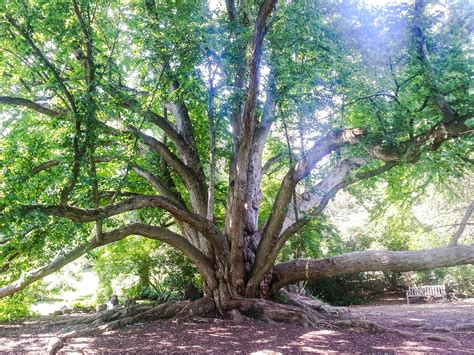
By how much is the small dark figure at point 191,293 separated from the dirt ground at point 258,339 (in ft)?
10.1

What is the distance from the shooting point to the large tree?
483cm

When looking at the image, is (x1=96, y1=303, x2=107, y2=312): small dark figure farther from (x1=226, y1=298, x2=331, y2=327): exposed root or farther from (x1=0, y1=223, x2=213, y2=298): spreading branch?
(x1=226, y1=298, x2=331, y2=327): exposed root

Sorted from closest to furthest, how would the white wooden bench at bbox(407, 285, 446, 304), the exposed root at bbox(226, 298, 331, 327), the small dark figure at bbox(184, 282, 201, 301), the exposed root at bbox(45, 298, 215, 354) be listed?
the exposed root at bbox(226, 298, 331, 327) < the exposed root at bbox(45, 298, 215, 354) < the small dark figure at bbox(184, 282, 201, 301) < the white wooden bench at bbox(407, 285, 446, 304)

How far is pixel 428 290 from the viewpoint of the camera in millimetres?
13688

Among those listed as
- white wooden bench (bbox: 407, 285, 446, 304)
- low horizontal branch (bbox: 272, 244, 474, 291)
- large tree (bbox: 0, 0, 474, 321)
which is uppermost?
large tree (bbox: 0, 0, 474, 321)

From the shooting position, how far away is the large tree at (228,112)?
483cm

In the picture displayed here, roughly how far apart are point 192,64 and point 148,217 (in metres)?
4.14

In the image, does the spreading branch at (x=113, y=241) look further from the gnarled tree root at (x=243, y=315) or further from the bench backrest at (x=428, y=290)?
the bench backrest at (x=428, y=290)

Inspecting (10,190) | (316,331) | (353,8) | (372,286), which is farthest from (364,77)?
(372,286)

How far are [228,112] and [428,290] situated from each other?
11548 mm

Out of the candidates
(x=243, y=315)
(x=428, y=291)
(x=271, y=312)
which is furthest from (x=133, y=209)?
(x=428, y=291)

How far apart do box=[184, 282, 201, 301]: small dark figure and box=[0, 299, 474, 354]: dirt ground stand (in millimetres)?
3069

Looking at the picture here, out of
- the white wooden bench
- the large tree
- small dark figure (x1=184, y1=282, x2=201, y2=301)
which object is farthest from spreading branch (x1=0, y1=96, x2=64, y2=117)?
the white wooden bench

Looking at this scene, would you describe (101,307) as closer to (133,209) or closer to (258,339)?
(133,209)
